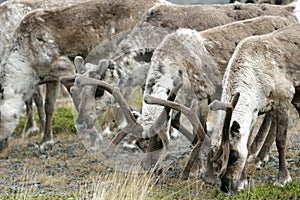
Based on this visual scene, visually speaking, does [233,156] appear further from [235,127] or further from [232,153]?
[235,127]

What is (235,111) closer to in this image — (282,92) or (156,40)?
(282,92)

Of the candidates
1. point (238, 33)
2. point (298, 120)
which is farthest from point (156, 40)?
point (298, 120)

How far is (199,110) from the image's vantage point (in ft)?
31.5

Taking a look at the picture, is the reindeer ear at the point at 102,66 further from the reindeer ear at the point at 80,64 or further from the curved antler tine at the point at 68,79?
the curved antler tine at the point at 68,79

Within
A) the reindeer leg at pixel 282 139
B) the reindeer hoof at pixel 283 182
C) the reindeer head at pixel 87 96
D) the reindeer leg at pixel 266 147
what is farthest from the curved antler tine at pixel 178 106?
the reindeer leg at pixel 266 147

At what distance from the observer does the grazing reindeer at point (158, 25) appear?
1067 centimetres

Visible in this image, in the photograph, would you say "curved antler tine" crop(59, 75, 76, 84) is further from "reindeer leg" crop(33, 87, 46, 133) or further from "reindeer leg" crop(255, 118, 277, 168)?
"reindeer leg" crop(33, 87, 46, 133)

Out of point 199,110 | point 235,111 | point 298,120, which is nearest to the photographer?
point 235,111

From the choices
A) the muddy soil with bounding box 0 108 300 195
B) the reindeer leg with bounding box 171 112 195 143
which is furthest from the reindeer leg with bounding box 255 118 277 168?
the reindeer leg with bounding box 171 112 195 143

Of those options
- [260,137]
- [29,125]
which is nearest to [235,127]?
[260,137]

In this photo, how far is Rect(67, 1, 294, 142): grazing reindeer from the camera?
10672mm

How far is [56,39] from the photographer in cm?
1160

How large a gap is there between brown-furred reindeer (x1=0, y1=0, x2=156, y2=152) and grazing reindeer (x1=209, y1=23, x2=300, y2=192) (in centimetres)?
314

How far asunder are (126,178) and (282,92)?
6.33 feet
